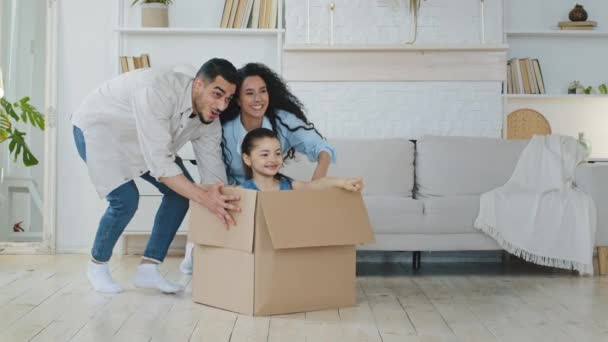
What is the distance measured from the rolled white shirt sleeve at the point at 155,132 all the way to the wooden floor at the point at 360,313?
0.50m

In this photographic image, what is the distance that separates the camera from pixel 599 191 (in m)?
4.23

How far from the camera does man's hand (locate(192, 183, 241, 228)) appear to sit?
297cm

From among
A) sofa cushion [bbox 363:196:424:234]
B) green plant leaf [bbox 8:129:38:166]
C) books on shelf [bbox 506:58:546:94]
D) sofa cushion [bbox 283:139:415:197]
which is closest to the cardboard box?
sofa cushion [bbox 363:196:424:234]

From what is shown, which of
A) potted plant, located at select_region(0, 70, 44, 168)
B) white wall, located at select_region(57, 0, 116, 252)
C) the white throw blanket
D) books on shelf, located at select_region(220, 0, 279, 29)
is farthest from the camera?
books on shelf, located at select_region(220, 0, 279, 29)

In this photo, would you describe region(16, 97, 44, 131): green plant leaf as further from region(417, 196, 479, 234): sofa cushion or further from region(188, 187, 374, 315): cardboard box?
region(417, 196, 479, 234): sofa cushion

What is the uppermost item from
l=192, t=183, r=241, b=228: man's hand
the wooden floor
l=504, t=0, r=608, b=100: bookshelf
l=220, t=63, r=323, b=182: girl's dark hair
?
l=504, t=0, r=608, b=100: bookshelf

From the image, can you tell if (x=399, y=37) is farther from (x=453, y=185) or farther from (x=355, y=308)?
(x=355, y=308)

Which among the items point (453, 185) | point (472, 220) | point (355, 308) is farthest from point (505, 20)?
point (355, 308)

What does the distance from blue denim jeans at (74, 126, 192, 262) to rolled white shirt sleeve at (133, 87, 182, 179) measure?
1.09 ft

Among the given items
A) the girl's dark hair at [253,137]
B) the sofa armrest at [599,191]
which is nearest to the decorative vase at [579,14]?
the sofa armrest at [599,191]

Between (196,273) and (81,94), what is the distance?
225cm

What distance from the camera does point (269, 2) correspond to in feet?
17.2

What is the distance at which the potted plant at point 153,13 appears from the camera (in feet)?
17.0

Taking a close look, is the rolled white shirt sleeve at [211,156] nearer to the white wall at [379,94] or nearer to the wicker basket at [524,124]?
the white wall at [379,94]
